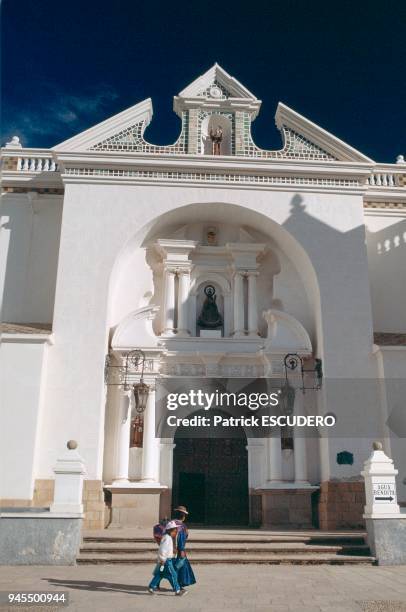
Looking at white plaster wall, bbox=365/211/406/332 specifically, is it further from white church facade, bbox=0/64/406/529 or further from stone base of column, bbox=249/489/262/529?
stone base of column, bbox=249/489/262/529

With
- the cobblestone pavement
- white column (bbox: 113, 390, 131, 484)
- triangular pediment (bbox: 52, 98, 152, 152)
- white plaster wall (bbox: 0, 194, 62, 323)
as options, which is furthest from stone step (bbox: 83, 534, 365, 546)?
triangular pediment (bbox: 52, 98, 152, 152)

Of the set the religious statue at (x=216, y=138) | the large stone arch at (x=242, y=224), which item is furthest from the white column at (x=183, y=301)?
the religious statue at (x=216, y=138)

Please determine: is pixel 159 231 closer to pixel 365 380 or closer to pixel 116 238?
pixel 116 238

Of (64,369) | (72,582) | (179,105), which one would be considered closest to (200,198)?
(179,105)

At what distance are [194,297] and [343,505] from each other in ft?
18.2

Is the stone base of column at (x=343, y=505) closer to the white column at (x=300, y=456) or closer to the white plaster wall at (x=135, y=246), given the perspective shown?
the white column at (x=300, y=456)

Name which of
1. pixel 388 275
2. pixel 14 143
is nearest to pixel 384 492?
pixel 388 275

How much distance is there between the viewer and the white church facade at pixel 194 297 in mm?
11797

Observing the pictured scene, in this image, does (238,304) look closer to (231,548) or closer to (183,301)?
(183,301)

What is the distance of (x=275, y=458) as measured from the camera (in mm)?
12555

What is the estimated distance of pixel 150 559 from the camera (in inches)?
360

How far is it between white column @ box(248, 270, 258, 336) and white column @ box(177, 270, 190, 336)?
4.62 feet

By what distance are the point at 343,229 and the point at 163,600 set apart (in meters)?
9.25

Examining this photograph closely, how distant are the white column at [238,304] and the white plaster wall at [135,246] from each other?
4.14ft
